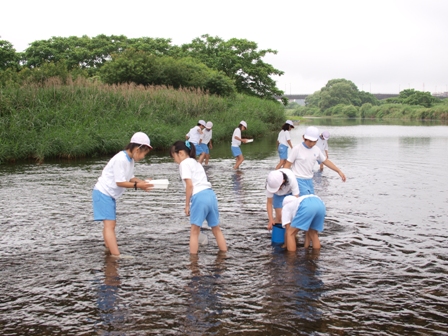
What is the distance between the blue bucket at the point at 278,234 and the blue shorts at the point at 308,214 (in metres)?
0.67

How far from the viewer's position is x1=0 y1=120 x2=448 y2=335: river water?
5195 millimetres

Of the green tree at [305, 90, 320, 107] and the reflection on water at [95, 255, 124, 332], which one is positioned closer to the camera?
the reflection on water at [95, 255, 124, 332]

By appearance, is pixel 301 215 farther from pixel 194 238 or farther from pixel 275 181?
pixel 194 238

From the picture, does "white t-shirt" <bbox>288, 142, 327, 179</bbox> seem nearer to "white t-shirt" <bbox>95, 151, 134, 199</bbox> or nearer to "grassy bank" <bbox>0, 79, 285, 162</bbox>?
"white t-shirt" <bbox>95, 151, 134, 199</bbox>

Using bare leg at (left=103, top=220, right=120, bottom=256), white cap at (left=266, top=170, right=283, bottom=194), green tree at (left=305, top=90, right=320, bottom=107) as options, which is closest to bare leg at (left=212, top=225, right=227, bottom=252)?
white cap at (left=266, top=170, right=283, bottom=194)

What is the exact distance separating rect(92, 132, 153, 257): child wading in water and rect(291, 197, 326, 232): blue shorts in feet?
7.06

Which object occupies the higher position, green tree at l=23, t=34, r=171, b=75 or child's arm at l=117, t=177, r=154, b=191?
green tree at l=23, t=34, r=171, b=75

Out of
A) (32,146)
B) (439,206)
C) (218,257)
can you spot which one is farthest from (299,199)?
(32,146)

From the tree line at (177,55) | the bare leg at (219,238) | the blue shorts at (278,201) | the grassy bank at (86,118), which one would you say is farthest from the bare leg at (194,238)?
the tree line at (177,55)

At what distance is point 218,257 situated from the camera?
721 cm

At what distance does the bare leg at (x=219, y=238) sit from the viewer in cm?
721

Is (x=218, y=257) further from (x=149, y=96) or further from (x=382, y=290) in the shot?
(x=149, y=96)

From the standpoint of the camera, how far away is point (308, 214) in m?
6.85

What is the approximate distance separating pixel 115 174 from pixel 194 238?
1.44m
